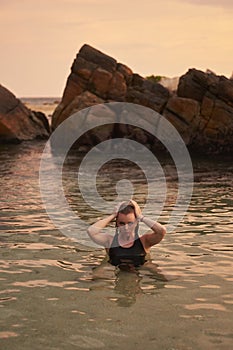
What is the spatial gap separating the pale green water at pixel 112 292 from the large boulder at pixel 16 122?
114 ft

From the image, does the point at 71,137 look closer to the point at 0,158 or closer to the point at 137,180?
the point at 0,158

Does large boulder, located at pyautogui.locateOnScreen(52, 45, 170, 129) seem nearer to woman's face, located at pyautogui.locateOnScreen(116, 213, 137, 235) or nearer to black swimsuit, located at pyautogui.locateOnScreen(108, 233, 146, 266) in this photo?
black swimsuit, located at pyautogui.locateOnScreen(108, 233, 146, 266)

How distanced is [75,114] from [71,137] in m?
1.98

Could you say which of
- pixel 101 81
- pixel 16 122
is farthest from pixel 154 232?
pixel 16 122

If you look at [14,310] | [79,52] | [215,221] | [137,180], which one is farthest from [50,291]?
[79,52]

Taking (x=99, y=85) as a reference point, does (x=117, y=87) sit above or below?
below

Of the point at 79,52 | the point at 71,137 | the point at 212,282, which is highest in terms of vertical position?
the point at 79,52

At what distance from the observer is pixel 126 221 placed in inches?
473

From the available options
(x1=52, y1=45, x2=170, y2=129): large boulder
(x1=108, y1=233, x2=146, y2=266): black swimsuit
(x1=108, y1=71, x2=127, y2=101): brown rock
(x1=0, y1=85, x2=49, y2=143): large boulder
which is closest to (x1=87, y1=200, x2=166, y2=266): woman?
(x1=108, y1=233, x2=146, y2=266): black swimsuit

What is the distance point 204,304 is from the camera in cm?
1023

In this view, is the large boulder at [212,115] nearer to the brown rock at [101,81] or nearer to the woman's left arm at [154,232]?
the brown rock at [101,81]

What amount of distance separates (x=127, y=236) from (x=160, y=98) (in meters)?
36.3

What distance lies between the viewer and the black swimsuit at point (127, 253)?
12.4 m

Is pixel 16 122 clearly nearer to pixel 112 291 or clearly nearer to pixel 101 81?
pixel 101 81
